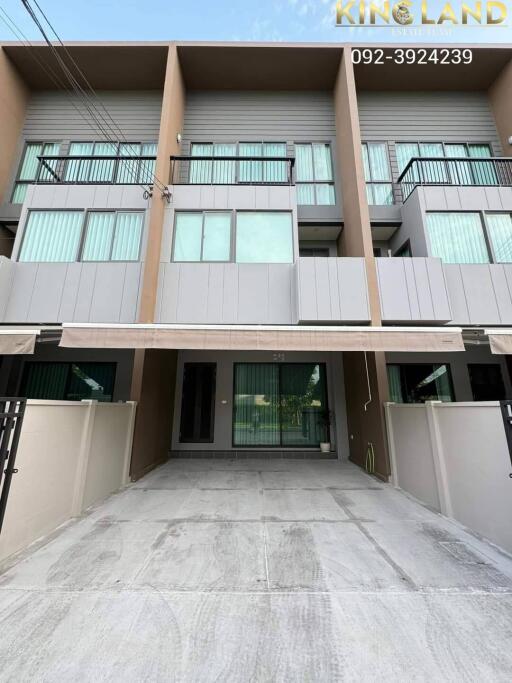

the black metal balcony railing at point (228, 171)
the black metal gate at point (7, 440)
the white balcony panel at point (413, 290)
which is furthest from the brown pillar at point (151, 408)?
the white balcony panel at point (413, 290)

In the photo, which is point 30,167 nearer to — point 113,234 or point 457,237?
point 113,234

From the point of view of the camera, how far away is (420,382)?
983 cm

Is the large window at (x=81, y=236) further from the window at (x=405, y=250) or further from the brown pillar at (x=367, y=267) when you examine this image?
the window at (x=405, y=250)

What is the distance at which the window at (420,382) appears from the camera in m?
9.69

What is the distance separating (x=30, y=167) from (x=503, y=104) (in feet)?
52.5

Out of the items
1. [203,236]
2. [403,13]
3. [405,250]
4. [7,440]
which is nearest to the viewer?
[7,440]

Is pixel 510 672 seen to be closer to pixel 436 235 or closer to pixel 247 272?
pixel 247 272

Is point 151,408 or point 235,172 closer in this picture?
point 151,408

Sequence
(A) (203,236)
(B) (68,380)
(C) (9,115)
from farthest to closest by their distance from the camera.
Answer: (B) (68,380) → (C) (9,115) → (A) (203,236)

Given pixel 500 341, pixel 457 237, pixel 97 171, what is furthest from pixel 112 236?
pixel 457 237

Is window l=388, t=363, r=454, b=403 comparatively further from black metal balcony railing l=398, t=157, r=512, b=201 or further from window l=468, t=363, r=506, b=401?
black metal balcony railing l=398, t=157, r=512, b=201

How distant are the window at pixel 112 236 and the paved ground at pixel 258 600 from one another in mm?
6207

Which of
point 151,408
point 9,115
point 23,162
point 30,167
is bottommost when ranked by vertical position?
point 151,408

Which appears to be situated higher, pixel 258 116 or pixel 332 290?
pixel 258 116
